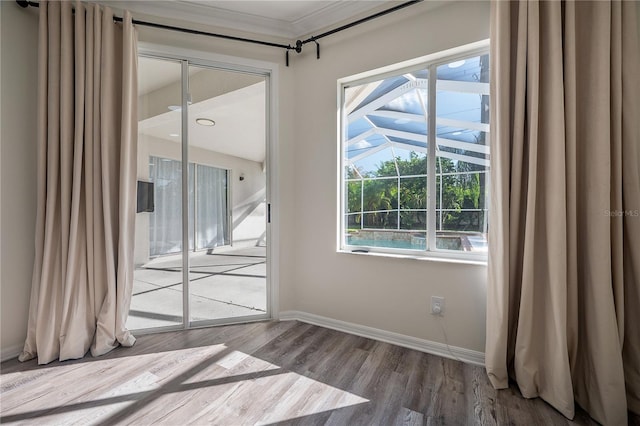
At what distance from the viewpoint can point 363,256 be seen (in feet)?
7.29

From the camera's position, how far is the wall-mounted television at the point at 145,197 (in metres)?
2.22

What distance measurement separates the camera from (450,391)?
→ 1.54 metres

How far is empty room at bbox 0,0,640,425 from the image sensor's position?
1376 millimetres

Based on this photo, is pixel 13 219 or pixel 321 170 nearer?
pixel 13 219

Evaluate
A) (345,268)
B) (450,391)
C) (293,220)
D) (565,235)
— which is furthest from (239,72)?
(450,391)

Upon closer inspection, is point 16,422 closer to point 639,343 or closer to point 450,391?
point 450,391

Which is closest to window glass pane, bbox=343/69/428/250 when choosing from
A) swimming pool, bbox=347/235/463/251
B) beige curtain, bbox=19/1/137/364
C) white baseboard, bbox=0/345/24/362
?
swimming pool, bbox=347/235/463/251

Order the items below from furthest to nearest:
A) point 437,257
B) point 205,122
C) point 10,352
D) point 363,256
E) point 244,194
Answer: point 244,194, point 205,122, point 363,256, point 437,257, point 10,352

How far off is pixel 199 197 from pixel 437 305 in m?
2.07

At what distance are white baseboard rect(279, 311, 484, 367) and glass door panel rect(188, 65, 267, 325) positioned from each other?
1.27 ft

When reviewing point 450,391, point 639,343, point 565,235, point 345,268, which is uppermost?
point 565,235

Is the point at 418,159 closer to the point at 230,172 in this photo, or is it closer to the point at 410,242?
the point at 410,242

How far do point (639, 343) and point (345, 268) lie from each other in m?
1.66

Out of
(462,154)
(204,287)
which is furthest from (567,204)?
(204,287)
